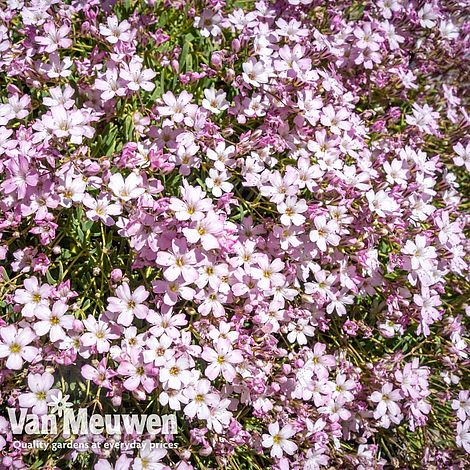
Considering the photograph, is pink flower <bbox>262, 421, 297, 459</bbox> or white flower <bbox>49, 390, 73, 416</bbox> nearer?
white flower <bbox>49, 390, 73, 416</bbox>

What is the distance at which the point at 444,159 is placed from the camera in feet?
10.8

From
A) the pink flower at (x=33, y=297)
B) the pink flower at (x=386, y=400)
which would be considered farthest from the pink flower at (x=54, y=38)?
Answer: the pink flower at (x=386, y=400)

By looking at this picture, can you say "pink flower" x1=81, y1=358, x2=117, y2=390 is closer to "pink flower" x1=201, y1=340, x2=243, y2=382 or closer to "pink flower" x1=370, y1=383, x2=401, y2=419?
"pink flower" x1=201, y1=340, x2=243, y2=382

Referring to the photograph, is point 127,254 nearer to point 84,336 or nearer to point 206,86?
point 84,336

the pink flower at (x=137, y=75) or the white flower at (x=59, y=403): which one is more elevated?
the pink flower at (x=137, y=75)

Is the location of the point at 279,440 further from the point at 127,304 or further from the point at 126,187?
the point at 126,187

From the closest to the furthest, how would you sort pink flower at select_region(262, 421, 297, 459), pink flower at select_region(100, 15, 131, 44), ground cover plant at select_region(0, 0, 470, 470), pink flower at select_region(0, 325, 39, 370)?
pink flower at select_region(0, 325, 39, 370) → ground cover plant at select_region(0, 0, 470, 470) → pink flower at select_region(262, 421, 297, 459) → pink flower at select_region(100, 15, 131, 44)

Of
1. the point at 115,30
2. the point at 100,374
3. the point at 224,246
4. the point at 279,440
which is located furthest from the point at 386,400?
the point at 115,30

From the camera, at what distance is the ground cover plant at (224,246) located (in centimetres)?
223

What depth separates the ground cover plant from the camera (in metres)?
2.23

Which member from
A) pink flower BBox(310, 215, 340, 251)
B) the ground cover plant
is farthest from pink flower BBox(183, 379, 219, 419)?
pink flower BBox(310, 215, 340, 251)

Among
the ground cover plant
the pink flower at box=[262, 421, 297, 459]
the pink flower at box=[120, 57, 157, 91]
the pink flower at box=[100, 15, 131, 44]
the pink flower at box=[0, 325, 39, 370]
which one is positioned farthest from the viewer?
the pink flower at box=[100, 15, 131, 44]

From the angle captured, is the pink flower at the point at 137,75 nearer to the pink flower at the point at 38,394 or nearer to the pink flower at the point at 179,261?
the pink flower at the point at 179,261

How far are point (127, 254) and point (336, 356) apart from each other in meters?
1.17
